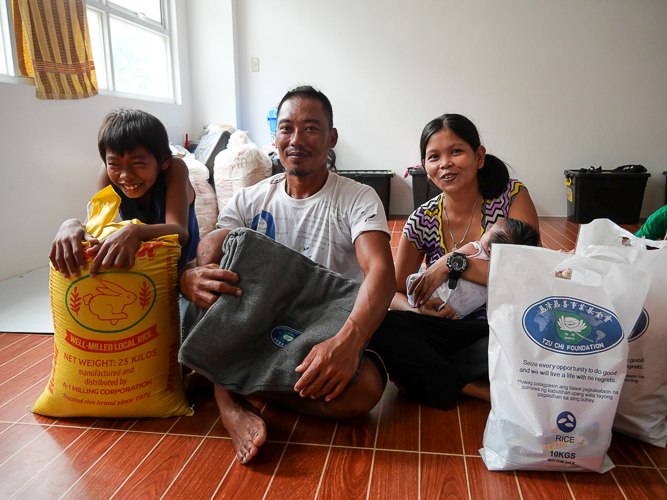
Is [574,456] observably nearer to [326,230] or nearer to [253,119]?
[326,230]

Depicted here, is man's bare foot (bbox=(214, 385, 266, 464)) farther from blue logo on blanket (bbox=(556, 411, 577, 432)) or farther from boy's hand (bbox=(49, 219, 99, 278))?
blue logo on blanket (bbox=(556, 411, 577, 432))

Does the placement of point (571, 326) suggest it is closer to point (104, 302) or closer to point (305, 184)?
point (305, 184)

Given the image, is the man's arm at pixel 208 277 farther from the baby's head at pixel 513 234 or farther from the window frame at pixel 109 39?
the window frame at pixel 109 39

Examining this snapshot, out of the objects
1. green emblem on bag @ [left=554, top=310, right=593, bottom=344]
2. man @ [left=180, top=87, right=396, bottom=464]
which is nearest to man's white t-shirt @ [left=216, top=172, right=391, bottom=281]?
man @ [left=180, top=87, right=396, bottom=464]

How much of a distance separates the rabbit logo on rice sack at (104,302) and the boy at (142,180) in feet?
0.28

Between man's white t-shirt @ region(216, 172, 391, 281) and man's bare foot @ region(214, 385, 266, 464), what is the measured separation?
463 millimetres

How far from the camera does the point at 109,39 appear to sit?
A: 382 centimetres

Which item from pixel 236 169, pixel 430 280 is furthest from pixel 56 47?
pixel 430 280

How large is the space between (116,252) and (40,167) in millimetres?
2288

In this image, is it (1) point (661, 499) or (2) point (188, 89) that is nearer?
(1) point (661, 499)

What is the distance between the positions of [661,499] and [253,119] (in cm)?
488

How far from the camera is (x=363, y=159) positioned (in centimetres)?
518

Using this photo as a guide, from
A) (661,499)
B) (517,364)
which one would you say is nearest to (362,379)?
(517,364)

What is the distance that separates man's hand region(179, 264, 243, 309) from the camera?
1234 mm
